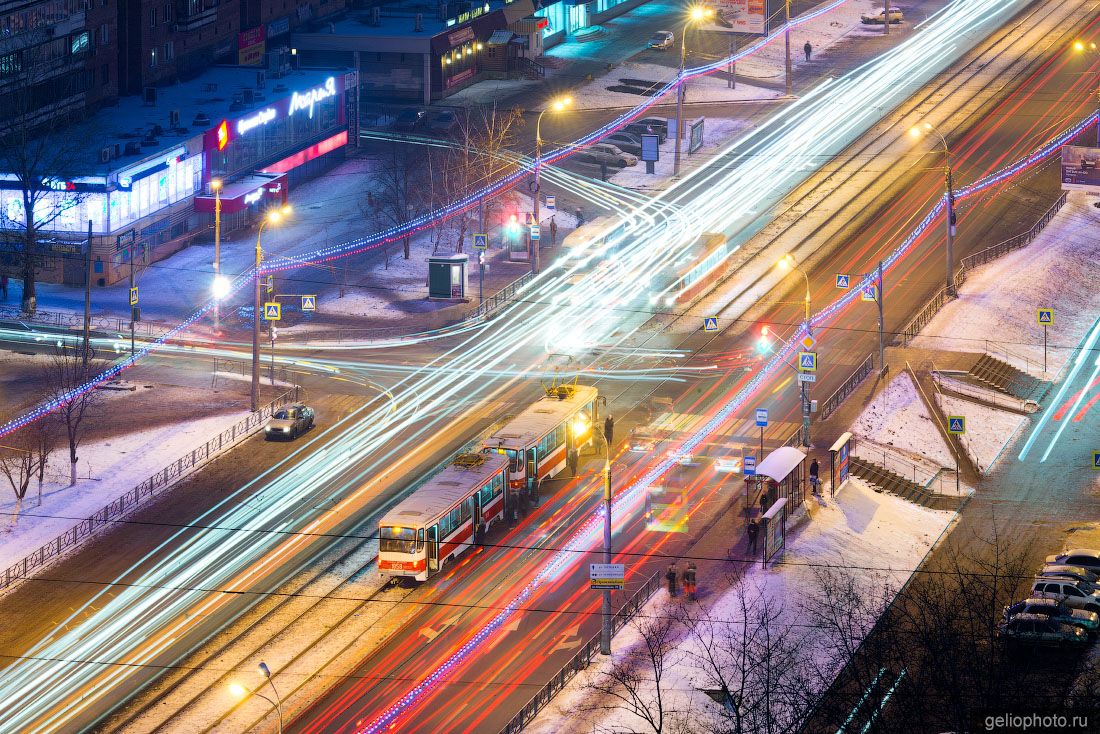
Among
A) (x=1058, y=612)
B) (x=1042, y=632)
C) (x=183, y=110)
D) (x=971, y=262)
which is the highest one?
(x=183, y=110)

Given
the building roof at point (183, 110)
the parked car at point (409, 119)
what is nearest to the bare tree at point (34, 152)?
the building roof at point (183, 110)

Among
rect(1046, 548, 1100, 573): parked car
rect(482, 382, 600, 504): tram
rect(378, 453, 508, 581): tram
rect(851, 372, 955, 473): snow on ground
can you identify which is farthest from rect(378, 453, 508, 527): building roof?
rect(1046, 548, 1100, 573): parked car

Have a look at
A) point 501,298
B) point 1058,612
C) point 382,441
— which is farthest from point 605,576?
point 501,298

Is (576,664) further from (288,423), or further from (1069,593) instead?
(288,423)

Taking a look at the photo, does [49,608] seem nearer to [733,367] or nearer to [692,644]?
[692,644]

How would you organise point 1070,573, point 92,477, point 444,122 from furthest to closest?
1. point 444,122
2. point 92,477
3. point 1070,573

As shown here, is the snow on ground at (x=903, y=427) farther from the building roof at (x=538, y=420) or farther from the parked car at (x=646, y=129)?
the parked car at (x=646, y=129)
